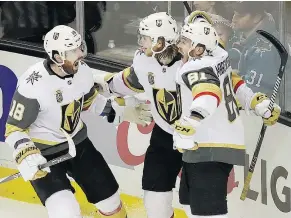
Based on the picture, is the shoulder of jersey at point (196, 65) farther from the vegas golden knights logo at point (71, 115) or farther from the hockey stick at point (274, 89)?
the vegas golden knights logo at point (71, 115)

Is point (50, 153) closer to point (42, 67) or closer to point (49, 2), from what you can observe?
point (42, 67)

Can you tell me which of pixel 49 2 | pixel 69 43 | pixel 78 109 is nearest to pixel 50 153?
pixel 78 109

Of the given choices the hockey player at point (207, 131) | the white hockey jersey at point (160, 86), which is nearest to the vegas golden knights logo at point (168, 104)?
the white hockey jersey at point (160, 86)

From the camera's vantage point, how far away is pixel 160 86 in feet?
9.77

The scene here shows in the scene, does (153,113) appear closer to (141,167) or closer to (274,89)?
(274,89)

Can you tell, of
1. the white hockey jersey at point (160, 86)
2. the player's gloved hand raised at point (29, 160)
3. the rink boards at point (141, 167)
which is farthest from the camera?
the rink boards at point (141, 167)

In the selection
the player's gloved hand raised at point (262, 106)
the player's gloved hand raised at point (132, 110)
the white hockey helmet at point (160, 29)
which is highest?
the white hockey helmet at point (160, 29)

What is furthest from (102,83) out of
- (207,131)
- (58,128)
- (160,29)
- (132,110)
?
(207,131)

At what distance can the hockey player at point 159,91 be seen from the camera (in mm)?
2883

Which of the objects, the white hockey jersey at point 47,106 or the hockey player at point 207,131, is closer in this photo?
the hockey player at point 207,131

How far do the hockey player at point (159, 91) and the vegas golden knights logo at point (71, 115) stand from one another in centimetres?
25

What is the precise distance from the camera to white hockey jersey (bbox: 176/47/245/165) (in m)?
2.64

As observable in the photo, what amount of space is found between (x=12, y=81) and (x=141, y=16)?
2.53 ft

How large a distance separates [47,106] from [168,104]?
0.44 m
